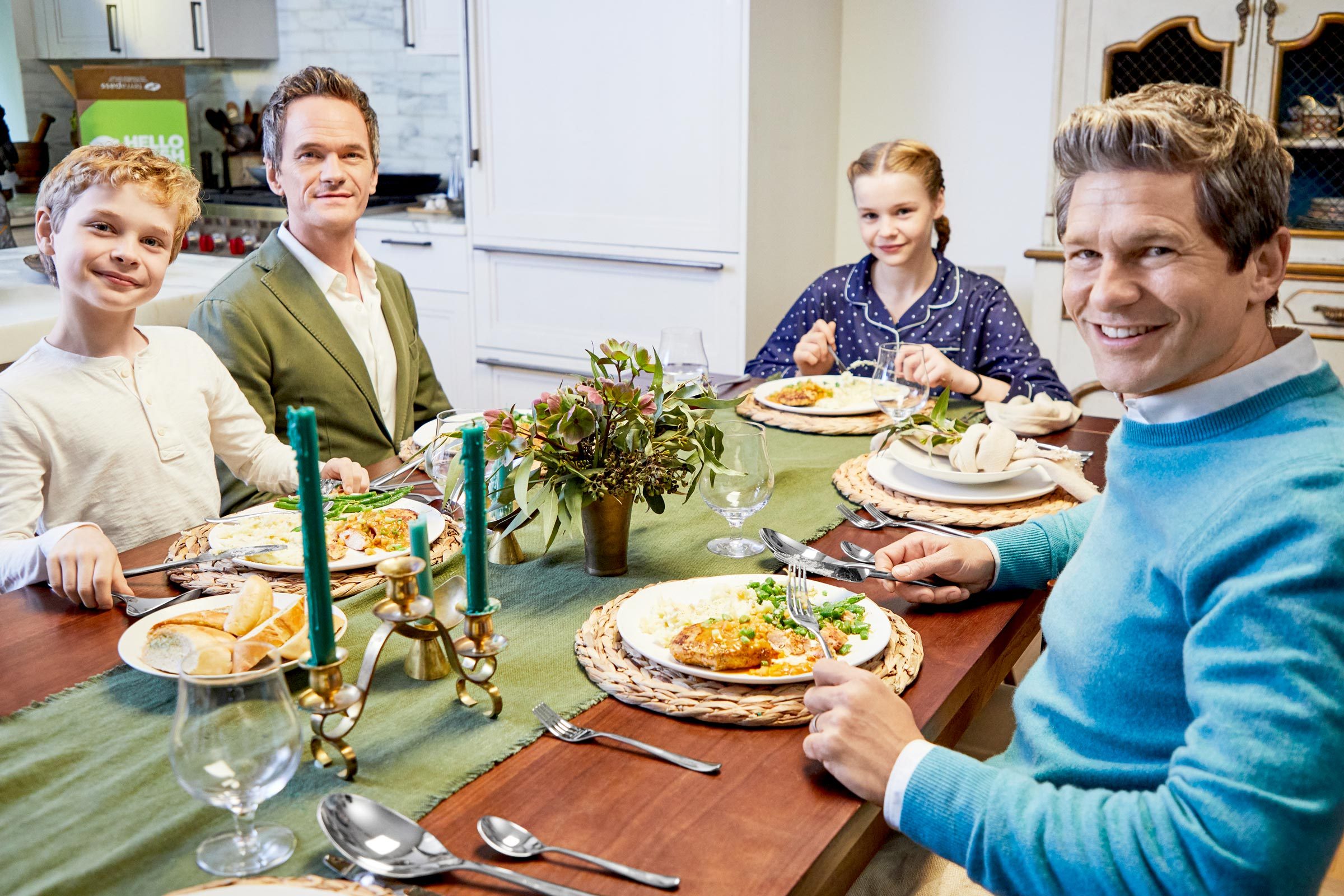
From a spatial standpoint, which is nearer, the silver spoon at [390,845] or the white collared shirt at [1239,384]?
the silver spoon at [390,845]

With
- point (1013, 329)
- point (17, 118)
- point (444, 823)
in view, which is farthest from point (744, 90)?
point (17, 118)

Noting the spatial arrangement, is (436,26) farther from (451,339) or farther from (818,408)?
(818,408)

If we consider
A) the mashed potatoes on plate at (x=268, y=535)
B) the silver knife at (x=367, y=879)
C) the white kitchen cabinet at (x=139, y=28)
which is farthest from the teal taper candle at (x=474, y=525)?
the white kitchen cabinet at (x=139, y=28)

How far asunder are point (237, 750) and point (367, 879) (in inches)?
5.3

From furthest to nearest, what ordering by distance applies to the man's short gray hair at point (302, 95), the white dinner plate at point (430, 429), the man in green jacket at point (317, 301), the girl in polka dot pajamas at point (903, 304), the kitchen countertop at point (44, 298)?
the kitchen countertop at point (44, 298) → the girl in polka dot pajamas at point (903, 304) → the man's short gray hair at point (302, 95) → the man in green jacket at point (317, 301) → the white dinner plate at point (430, 429)

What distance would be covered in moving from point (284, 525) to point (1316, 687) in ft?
3.99

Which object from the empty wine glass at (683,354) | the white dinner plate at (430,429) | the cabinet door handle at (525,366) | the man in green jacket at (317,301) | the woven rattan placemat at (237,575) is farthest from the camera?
the cabinet door handle at (525,366)

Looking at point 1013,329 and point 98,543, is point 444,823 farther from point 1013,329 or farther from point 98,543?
point 1013,329

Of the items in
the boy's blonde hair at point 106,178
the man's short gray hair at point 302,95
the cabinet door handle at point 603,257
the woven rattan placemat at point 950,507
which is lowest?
the woven rattan placemat at point 950,507

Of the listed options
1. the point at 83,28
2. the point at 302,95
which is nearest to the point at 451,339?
the point at 83,28

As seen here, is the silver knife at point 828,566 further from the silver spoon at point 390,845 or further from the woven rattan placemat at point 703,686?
the silver spoon at point 390,845

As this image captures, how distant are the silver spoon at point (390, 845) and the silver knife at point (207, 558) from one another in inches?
23.1

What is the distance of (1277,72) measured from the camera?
3445 millimetres

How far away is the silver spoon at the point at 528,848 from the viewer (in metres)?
0.84
